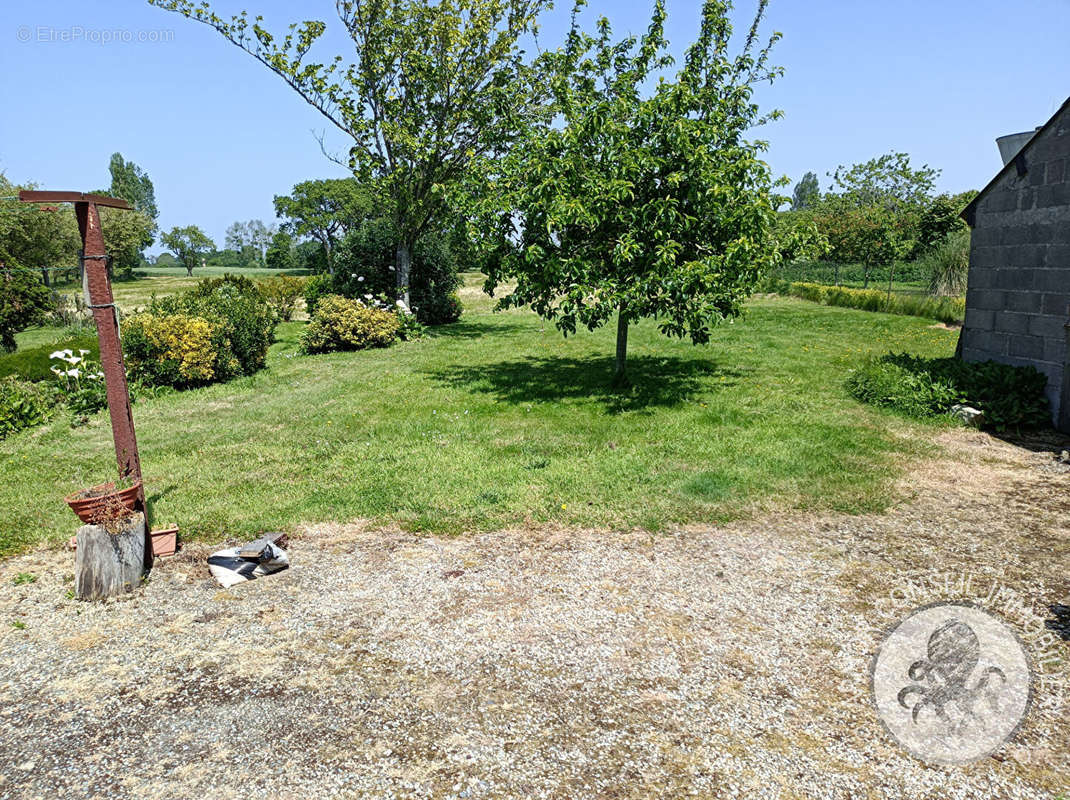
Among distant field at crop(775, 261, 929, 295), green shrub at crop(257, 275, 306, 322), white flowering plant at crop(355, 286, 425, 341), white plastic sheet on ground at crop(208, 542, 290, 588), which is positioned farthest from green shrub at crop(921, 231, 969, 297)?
green shrub at crop(257, 275, 306, 322)

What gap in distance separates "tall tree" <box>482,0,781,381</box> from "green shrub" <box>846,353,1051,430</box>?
285 cm

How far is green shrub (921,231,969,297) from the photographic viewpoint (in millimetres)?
22117

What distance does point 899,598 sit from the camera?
515cm

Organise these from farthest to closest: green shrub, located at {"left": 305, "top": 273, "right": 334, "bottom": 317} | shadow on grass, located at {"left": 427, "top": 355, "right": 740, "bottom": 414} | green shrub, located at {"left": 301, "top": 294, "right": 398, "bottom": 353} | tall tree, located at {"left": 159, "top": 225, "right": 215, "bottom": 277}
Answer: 1. tall tree, located at {"left": 159, "top": 225, "right": 215, "bottom": 277}
2. green shrub, located at {"left": 305, "top": 273, "right": 334, "bottom": 317}
3. green shrub, located at {"left": 301, "top": 294, "right": 398, "bottom": 353}
4. shadow on grass, located at {"left": 427, "top": 355, "right": 740, "bottom": 414}

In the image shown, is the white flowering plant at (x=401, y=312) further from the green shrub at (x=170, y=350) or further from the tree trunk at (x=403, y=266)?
the green shrub at (x=170, y=350)

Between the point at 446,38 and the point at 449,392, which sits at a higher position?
the point at 446,38

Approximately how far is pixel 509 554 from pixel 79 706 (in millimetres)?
3328

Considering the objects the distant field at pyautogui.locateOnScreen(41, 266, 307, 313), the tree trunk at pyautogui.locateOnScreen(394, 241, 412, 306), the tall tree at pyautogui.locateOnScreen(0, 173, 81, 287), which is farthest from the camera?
the distant field at pyautogui.locateOnScreen(41, 266, 307, 313)

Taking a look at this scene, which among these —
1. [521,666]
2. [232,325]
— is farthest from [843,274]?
[521,666]

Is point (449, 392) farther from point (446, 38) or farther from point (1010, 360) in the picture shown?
point (446, 38)

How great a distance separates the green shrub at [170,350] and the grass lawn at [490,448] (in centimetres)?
71

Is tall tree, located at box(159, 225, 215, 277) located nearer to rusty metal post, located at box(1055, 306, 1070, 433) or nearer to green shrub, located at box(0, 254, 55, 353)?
green shrub, located at box(0, 254, 55, 353)

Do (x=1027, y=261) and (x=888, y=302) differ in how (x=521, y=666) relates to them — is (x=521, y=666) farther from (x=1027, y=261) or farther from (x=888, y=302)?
(x=888, y=302)

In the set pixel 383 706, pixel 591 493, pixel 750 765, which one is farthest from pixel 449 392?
pixel 750 765
